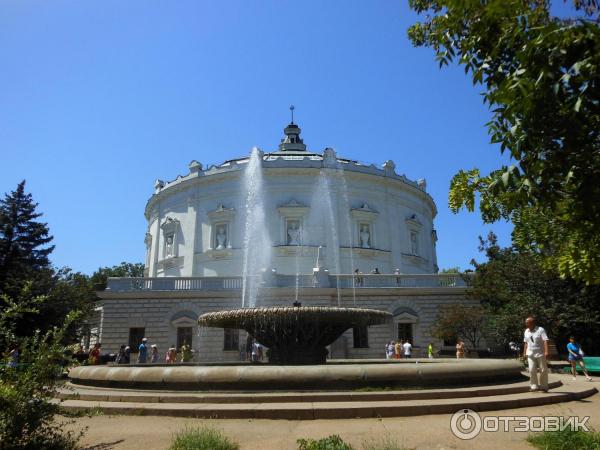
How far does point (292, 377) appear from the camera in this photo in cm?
780

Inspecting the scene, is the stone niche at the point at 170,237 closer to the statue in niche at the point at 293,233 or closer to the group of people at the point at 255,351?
the statue in niche at the point at 293,233

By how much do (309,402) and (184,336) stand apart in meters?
19.0

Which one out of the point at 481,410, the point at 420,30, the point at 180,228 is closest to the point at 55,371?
the point at 481,410

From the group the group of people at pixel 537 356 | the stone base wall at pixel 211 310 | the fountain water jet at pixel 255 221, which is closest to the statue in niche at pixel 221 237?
the fountain water jet at pixel 255 221

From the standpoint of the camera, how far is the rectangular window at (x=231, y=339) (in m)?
24.1

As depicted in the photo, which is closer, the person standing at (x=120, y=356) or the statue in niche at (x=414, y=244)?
the person standing at (x=120, y=356)

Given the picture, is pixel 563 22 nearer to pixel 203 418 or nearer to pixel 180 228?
pixel 203 418

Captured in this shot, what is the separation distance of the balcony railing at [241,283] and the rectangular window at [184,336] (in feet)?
6.95

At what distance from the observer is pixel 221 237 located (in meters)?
33.8

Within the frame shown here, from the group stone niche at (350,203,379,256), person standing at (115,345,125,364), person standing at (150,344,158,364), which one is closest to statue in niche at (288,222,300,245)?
stone niche at (350,203,379,256)

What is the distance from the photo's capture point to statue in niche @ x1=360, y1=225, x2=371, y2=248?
112 ft

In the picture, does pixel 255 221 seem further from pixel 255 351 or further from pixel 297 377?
pixel 297 377

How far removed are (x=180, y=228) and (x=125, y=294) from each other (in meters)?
11.1

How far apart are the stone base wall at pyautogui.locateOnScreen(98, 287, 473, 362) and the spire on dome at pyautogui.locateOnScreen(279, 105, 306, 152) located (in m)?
21.6
